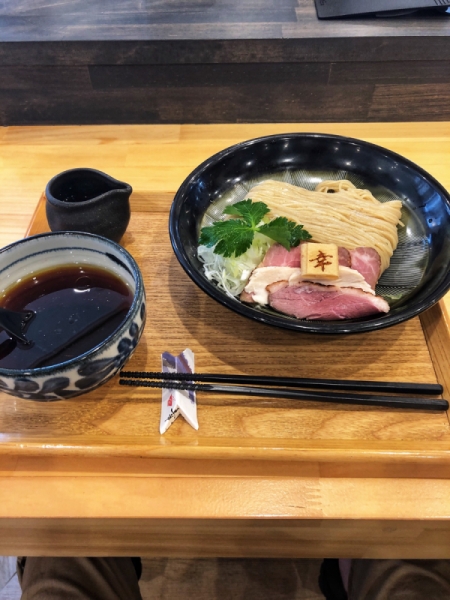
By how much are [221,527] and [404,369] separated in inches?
18.9

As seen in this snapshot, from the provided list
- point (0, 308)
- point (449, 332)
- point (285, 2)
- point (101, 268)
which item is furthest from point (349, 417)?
point (285, 2)

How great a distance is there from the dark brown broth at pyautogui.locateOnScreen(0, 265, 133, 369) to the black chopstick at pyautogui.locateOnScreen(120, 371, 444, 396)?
124mm

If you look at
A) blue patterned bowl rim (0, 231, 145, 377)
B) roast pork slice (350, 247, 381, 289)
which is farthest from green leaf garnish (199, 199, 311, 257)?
blue patterned bowl rim (0, 231, 145, 377)

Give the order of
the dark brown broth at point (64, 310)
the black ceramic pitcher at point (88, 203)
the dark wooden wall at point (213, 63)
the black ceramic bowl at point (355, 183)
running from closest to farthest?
the dark brown broth at point (64, 310) → the black ceramic bowl at point (355, 183) → the black ceramic pitcher at point (88, 203) → the dark wooden wall at point (213, 63)

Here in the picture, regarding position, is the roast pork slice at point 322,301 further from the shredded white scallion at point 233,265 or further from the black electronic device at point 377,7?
the black electronic device at point 377,7

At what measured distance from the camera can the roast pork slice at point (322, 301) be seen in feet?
3.01

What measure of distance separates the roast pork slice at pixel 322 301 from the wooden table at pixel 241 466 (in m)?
0.06

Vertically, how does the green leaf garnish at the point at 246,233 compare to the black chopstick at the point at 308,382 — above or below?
above

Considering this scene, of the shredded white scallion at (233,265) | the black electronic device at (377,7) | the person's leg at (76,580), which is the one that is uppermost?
the black electronic device at (377,7)

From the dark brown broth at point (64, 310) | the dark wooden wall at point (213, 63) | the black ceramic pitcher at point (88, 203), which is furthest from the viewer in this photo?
the dark wooden wall at point (213, 63)

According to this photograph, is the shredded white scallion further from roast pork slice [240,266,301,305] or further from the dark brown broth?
the dark brown broth

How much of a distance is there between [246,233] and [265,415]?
0.42 meters

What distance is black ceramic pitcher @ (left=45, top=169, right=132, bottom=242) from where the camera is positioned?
3.28 ft

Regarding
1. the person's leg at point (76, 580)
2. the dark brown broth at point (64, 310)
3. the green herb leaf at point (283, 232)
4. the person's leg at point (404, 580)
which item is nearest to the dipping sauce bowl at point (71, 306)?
Answer: the dark brown broth at point (64, 310)
